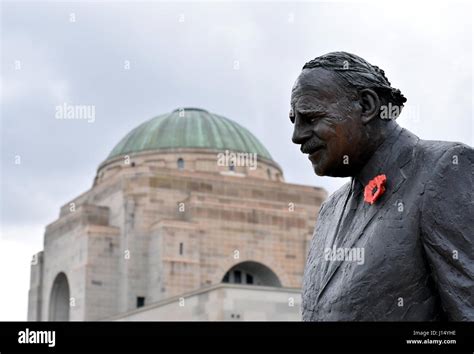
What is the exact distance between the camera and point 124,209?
1907 inches

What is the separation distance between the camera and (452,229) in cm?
320

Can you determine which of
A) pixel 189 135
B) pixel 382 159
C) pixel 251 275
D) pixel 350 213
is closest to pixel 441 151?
pixel 382 159

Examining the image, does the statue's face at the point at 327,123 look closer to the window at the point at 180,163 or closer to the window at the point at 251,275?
the window at the point at 251,275

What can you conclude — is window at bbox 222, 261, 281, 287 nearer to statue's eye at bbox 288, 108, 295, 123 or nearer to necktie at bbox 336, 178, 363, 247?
necktie at bbox 336, 178, 363, 247

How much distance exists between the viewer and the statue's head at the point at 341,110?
3.44 metres

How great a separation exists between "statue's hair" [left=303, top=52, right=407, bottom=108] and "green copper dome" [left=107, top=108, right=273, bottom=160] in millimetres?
50526

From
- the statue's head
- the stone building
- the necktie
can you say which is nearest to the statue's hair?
the statue's head

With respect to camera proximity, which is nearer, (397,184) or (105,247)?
(397,184)

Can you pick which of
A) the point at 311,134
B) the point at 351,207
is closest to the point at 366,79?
the point at 311,134

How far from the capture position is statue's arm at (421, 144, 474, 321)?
3125 millimetres

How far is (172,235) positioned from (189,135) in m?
10.0
